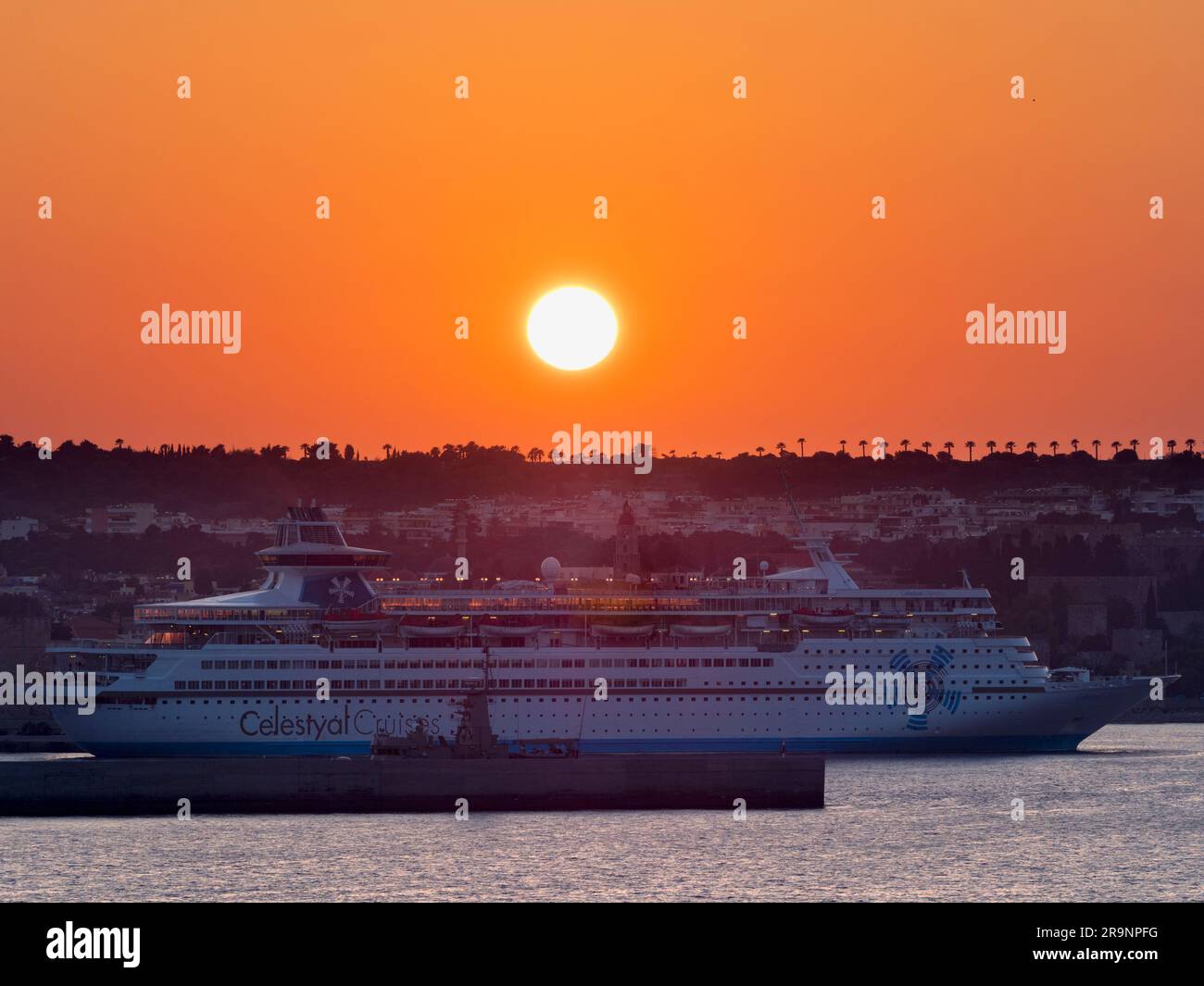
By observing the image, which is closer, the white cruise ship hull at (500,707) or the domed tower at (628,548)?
the white cruise ship hull at (500,707)

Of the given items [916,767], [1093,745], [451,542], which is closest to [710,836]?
[916,767]

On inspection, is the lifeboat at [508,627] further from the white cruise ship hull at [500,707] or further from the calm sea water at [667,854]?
the calm sea water at [667,854]

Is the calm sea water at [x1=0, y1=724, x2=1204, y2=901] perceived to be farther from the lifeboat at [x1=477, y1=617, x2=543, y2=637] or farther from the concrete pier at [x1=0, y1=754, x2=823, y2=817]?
the lifeboat at [x1=477, y1=617, x2=543, y2=637]

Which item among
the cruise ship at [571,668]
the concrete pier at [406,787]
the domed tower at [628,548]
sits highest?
the domed tower at [628,548]

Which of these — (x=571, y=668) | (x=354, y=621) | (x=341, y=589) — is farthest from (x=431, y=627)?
(x=571, y=668)

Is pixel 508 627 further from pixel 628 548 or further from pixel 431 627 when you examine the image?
pixel 628 548

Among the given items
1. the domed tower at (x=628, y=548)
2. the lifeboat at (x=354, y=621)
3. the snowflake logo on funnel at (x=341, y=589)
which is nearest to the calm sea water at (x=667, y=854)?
the lifeboat at (x=354, y=621)
